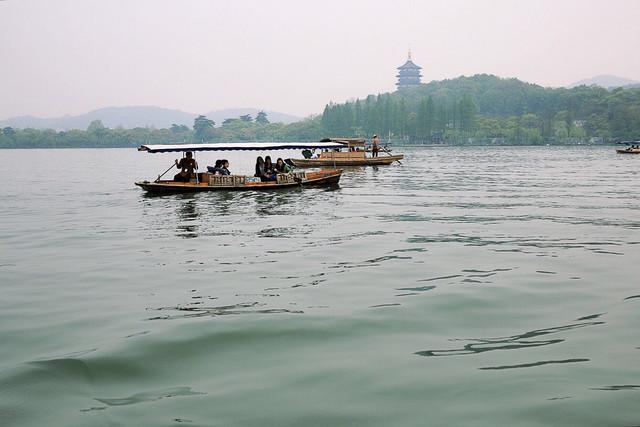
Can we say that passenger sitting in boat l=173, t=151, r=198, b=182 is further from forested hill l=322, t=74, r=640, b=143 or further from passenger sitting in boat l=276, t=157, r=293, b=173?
forested hill l=322, t=74, r=640, b=143

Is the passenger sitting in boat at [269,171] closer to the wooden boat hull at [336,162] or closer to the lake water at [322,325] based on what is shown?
the lake water at [322,325]

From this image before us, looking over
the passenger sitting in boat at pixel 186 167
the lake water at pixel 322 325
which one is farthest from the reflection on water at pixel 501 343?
the passenger sitting in boat at pixel 186 167

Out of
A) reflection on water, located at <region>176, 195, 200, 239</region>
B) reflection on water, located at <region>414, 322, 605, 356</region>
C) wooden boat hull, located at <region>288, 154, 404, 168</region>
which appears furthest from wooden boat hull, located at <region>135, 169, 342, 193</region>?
wooden boat hull, located at <region>288, 154, 404, 168</region>

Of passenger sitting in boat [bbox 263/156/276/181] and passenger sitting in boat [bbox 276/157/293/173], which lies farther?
passenger sitting in boat [bbox 276/157/293/173]

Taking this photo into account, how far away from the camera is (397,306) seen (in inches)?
337

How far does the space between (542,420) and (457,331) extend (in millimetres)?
2502

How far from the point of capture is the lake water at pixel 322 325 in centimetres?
522

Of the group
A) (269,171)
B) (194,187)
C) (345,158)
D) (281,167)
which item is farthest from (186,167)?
(345,158)

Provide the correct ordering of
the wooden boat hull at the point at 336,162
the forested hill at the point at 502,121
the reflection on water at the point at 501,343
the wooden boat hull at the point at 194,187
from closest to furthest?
the reflection on water at the point at 501,343
the wooden boat hull at the point at 194,187
the wooden boat hull at the point at 336,162
the forested hill at the point at 502,121

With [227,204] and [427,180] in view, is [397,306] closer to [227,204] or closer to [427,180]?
[227,204]

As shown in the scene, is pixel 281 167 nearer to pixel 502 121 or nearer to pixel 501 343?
pixel 501 343

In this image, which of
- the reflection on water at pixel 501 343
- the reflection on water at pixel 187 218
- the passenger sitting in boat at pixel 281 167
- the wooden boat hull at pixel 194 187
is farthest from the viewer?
the passenger sitting in boat at pixel 281 167

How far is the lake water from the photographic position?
5223 mm

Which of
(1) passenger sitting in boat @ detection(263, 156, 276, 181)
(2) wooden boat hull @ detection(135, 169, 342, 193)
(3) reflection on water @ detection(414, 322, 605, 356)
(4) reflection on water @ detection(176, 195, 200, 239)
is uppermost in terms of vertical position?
(1) passenger sitting in boat @ detection(263, 156, 276, 181)
